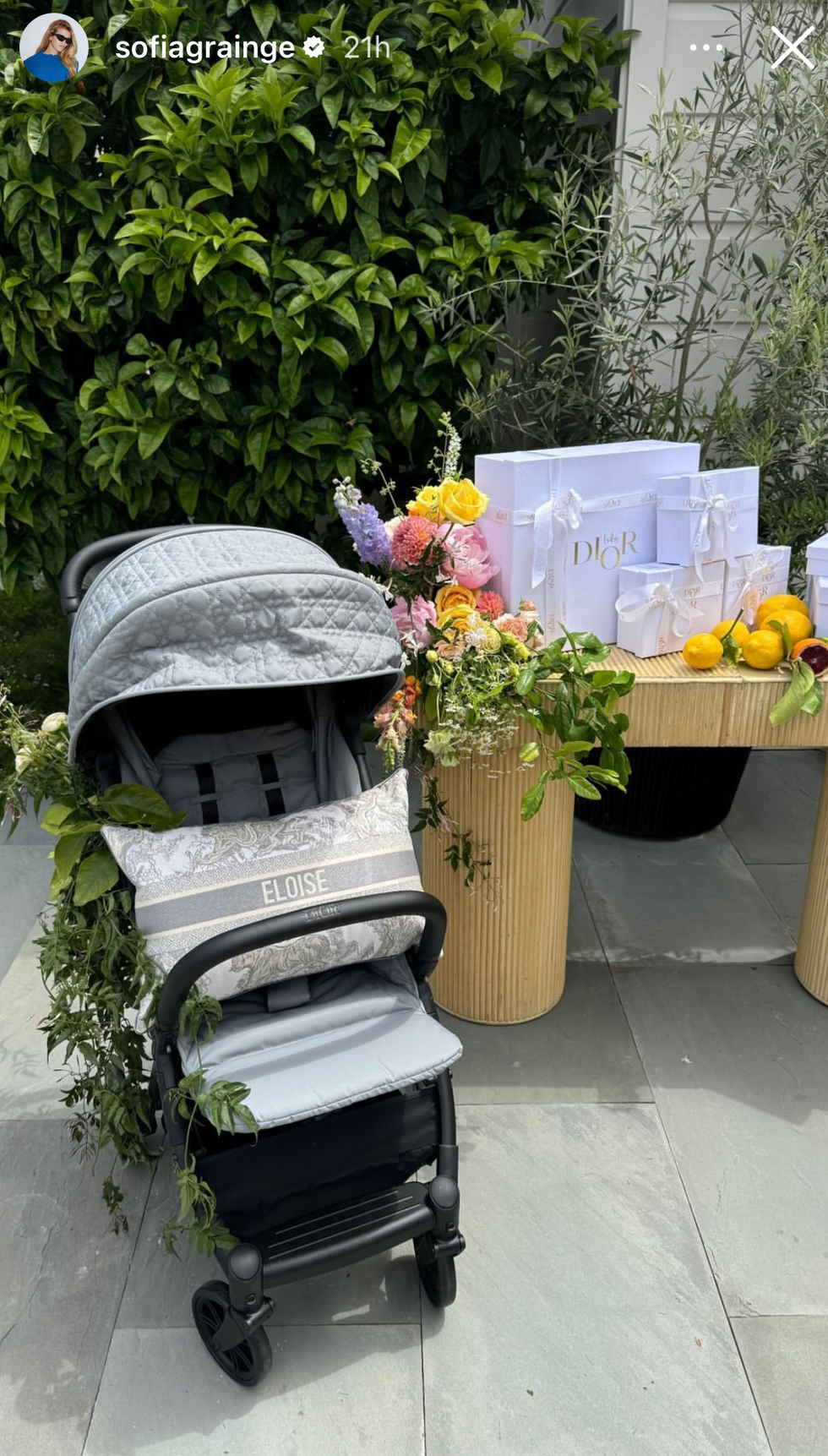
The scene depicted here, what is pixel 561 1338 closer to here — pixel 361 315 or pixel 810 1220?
pixel 810 1220

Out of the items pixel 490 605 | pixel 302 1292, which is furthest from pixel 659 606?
pixel 302 1292

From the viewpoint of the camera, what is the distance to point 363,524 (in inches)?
73.3

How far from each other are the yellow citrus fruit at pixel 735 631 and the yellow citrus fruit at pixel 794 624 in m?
Result: 0.04

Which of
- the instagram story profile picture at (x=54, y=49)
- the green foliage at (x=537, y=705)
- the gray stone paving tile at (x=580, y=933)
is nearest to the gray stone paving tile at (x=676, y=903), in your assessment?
the gray stone paving tile at (x=580, y=933)

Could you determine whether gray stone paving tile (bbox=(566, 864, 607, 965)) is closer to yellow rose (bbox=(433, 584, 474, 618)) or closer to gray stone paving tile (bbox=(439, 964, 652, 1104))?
gray stone paving tile (bbox=(439, 964, 652, 1104))

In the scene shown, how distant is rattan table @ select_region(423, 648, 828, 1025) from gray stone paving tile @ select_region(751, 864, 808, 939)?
0.28 m

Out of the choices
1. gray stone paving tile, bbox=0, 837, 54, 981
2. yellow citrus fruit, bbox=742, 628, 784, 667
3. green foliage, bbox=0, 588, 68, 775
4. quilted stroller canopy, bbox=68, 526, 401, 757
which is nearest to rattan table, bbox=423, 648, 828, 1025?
yellow citrus fruit, bbox=742, 628, 784, 667

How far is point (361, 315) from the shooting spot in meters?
2.64

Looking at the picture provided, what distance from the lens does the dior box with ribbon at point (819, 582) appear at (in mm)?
2021

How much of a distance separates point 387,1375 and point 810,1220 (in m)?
0.77

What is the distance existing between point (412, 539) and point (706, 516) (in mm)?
578

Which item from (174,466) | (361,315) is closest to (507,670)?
(361,315)

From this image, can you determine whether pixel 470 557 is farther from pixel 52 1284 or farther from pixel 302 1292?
pixel 52 1284

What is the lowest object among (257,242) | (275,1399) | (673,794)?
(275,1399)
